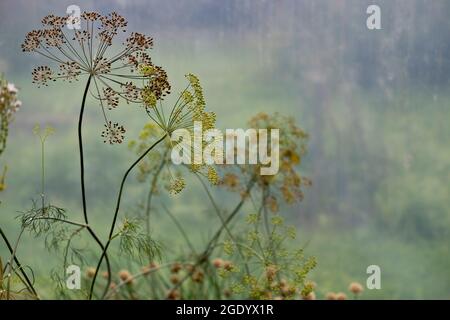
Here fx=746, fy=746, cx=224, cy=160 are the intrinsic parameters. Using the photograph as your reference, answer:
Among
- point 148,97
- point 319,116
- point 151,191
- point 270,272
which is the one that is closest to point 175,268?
point 151,191

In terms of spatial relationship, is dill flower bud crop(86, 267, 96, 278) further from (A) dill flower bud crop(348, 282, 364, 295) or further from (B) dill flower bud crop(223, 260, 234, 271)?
(A) dill flower bud crop(348, 282, 364, 295)

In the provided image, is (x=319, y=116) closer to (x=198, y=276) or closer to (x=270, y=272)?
(x=198, y=276)

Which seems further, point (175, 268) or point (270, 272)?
point (175, 268)

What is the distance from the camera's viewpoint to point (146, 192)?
299 centimetres

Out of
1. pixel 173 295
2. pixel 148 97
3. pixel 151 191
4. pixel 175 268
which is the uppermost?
pixel 148 97

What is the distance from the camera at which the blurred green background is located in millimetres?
2906

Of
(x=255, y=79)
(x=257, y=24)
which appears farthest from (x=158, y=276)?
(x=257, y=24)

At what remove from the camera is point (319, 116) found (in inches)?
119

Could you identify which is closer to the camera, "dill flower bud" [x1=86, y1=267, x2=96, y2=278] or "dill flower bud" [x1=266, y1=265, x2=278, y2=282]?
"dill flower bud" [x1=266, y1=265, x2=278, y2=282]

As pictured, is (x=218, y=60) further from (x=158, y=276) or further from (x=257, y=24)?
(x=158, y=276)

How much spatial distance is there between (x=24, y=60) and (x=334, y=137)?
1.27 m

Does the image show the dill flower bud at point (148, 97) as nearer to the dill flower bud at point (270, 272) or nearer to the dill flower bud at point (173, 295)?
the dill flower bud at point (270, 272)

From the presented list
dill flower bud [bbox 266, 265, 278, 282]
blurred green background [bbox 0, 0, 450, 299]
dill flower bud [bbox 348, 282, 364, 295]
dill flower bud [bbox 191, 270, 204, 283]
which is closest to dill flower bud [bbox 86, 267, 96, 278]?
blurred green background [bbox 0, 0, 450, 299]
